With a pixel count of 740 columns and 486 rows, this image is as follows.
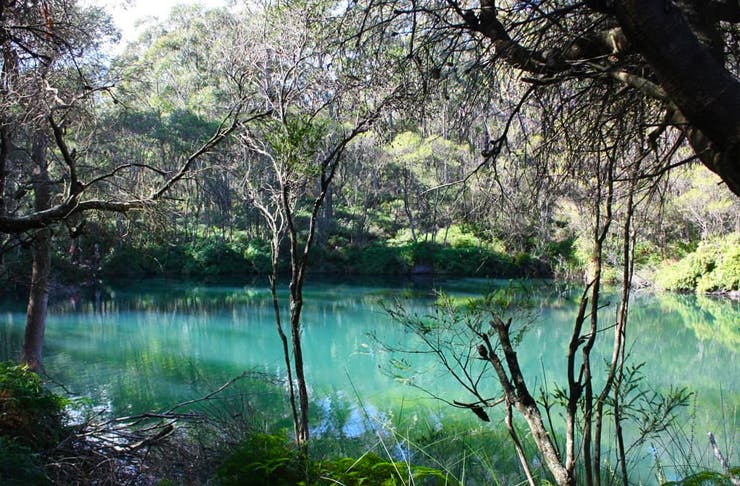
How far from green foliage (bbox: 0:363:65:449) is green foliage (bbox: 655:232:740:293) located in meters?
19.6

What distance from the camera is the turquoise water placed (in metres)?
8.50

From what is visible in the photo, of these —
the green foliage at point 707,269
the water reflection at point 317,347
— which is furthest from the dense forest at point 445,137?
the green foliage at point 707,269

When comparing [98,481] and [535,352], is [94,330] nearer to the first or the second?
[535,352]

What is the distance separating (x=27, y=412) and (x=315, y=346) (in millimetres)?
9730

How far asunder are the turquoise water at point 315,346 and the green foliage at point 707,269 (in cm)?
127

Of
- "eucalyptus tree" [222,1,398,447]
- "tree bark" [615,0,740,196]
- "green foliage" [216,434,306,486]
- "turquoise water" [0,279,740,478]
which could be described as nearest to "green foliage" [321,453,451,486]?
"green foliage" [216,434,306,486]

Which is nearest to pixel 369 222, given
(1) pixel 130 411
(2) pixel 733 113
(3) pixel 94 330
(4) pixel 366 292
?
(4) pixel 366 292

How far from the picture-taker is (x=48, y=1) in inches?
127

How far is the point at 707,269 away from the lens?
19641 millimetres

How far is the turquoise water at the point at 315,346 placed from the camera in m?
8.50

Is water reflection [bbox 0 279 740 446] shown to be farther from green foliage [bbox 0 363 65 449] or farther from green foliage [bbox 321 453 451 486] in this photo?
green foliage [bbox 321 453 451 486]

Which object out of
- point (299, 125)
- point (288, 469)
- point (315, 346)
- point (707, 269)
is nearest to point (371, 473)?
point (288, 469)

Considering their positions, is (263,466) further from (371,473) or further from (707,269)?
(707,269)

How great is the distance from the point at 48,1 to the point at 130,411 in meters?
5.76
